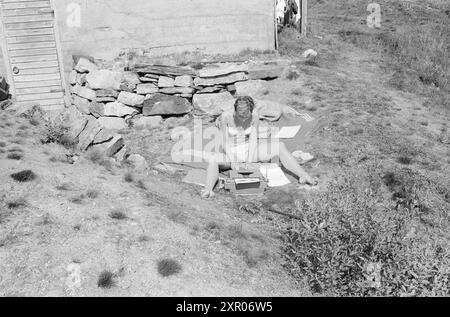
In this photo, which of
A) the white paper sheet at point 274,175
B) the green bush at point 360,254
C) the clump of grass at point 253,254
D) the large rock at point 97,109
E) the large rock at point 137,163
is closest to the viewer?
the green bush at point 360,254

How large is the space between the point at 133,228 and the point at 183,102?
17.4 ft

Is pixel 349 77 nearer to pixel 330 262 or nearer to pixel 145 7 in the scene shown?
pixel 145 7

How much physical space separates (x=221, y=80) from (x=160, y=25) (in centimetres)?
194

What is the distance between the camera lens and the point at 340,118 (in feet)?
27.5

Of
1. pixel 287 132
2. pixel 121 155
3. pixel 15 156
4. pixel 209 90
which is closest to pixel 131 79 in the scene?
pixel 209 90

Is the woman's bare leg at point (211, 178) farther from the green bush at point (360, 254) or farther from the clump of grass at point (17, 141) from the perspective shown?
the clump of grass at point (17, 141)

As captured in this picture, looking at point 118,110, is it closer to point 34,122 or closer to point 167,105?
point 167,105

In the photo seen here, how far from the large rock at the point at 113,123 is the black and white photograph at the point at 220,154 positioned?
0.03 meters

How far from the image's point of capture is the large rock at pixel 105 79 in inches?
384

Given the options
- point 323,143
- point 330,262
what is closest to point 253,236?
point 330,262

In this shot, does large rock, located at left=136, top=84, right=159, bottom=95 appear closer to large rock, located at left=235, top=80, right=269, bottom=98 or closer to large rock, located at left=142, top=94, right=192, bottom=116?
large rock, located at left=142, top=94, right=192, bottom=116

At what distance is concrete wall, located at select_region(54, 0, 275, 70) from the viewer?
10039 millimetres

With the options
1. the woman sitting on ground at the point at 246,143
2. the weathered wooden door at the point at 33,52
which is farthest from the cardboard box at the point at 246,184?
the weathered wooden door at the point at 33,52

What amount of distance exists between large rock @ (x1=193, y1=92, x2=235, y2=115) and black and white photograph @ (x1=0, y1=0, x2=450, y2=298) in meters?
0.03
